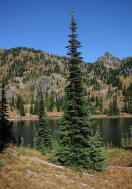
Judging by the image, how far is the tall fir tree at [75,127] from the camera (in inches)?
616

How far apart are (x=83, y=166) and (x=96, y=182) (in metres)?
4.10

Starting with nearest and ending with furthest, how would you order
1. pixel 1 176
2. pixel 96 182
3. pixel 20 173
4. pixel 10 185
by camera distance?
pixel 10 185
pixel 1 176
pixel 20 173
pixel 96 182

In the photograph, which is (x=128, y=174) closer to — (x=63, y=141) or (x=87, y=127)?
(x=87, y=127)

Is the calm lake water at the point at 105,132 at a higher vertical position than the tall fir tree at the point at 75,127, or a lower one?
lower

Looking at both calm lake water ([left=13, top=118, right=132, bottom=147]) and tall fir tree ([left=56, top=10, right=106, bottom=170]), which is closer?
tall fir tree ([left=56, top=10, right=106, bottom=170])

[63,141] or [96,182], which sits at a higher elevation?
[63,141]

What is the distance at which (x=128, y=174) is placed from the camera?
46.6ft

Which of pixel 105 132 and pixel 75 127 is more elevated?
pixel 75 127

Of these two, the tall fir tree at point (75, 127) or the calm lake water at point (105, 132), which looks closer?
the tall fir tree at point (75, 127)

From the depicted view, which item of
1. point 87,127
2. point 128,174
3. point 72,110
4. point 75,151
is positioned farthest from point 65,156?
point 128,174

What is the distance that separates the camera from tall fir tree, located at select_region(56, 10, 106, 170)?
15.6 meters

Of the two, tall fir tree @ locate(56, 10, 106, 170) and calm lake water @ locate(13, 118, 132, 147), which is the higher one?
tall fir tree @ locate(56, 10, 106, 170)

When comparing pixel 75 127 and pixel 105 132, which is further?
pixel 105 132

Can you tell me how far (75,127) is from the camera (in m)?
16.3
